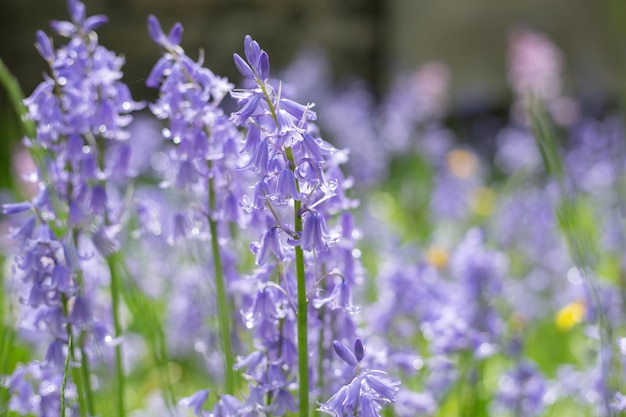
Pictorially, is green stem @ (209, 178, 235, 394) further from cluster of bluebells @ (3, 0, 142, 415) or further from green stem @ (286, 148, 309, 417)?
green stem @ (286, 148, 309, 417)

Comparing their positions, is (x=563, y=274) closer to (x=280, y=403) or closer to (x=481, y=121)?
(x=280, y=403)

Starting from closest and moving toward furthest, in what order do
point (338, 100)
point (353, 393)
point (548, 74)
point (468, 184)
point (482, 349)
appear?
point (353, 393) < point (482, 349) < point (468, 184) < point (548, 74) < point (338, 100)

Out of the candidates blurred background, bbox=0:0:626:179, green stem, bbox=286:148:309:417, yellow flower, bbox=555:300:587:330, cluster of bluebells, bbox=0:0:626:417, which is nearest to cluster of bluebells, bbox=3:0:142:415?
Result: cluster of bluebells, bbox=0:0:626:417

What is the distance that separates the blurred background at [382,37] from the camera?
32.8ft

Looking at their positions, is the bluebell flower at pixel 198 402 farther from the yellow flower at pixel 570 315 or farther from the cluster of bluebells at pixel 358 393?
the yellow flower at pixel 570 315

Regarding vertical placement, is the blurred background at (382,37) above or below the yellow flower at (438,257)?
above

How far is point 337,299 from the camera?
1.58 meters

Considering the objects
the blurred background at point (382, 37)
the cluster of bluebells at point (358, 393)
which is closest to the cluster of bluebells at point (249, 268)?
the cluster of bluebells at point (358, 393)

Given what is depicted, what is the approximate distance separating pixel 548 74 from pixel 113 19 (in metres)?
5.41

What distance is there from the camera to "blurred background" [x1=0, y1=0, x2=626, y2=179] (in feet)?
32.8

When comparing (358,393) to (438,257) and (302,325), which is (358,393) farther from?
(438,257)

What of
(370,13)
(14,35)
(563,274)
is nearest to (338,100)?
(370,13)

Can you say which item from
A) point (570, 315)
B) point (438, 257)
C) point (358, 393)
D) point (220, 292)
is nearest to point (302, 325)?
point (358, 393)

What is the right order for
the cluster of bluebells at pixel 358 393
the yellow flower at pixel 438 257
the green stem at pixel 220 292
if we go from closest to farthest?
the cluster of bluebells at pixel 358 393
the green stem at pixel 220 292
the yellow flower at pixel 438 257
